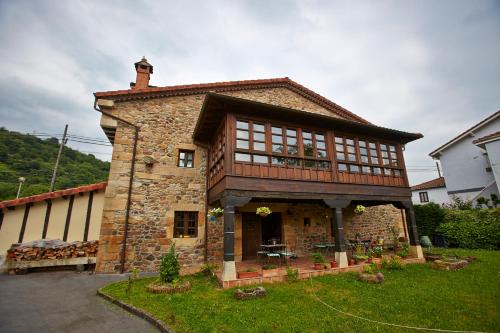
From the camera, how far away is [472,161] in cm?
1822

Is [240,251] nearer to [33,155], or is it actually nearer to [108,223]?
[108,223]

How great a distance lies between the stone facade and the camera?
8398 millimetres

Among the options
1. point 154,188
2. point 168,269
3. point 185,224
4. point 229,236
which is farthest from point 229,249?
point 154,188

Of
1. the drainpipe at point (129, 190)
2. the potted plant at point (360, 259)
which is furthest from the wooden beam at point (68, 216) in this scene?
the potted plant at point (360, 259)

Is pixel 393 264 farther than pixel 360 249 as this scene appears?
No

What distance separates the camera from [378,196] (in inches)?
364

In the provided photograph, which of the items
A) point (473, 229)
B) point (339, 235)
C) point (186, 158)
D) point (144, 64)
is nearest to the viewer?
point (339, 235)

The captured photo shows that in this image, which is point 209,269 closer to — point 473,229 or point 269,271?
point 269,271

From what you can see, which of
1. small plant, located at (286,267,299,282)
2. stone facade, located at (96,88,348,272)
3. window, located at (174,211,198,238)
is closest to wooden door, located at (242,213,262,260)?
stone facade, located at (96,88,348,272)

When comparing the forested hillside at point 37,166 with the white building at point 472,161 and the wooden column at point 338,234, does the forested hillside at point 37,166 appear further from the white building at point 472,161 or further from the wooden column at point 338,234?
the white building at point 472,161

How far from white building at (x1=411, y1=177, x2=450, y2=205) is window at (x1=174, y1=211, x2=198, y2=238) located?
70.5ft

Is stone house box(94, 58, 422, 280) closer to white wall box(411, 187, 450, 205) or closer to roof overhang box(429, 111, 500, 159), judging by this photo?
roof overhang box(429, 111, 500, 159)

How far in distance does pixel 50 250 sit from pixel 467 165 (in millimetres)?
27824

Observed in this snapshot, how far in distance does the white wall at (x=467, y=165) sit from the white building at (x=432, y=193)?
255cm
